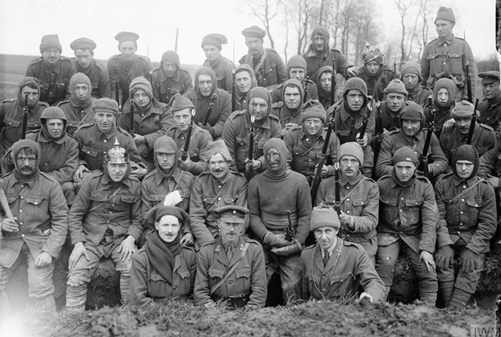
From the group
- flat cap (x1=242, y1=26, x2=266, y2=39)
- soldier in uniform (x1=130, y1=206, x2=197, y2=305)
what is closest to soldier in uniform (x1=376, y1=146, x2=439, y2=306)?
Result: soldier in uniform (x1=130, y1=206, x2=197, y2=305)

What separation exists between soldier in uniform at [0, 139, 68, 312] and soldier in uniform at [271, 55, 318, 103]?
4.76 m

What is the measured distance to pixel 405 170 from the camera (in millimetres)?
7000

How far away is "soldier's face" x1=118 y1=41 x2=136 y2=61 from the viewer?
1026 centimetres

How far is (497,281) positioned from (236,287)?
381 centimetres

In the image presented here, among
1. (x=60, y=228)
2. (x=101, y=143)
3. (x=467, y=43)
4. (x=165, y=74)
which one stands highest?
(x=467, y=43)

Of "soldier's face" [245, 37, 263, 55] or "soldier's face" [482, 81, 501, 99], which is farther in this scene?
"soldier's face" [245, 37, 263, 55]

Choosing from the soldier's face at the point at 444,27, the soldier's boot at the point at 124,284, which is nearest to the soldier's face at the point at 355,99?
the soldier's face at the point at 444,27

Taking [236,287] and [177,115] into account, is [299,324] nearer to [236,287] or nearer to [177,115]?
[236,287]

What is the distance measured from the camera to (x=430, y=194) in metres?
7.06

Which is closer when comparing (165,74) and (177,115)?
(177,115)

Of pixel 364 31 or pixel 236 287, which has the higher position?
pixel 364 31

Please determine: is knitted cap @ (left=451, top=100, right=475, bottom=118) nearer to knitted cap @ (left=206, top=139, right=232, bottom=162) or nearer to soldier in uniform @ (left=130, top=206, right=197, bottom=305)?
knitted cap @ (left=206, top=139, right=232, bottom=162)

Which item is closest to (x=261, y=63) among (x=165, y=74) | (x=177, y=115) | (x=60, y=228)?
(x=165, y=74)

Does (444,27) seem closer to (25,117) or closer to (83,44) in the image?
(83,44)
